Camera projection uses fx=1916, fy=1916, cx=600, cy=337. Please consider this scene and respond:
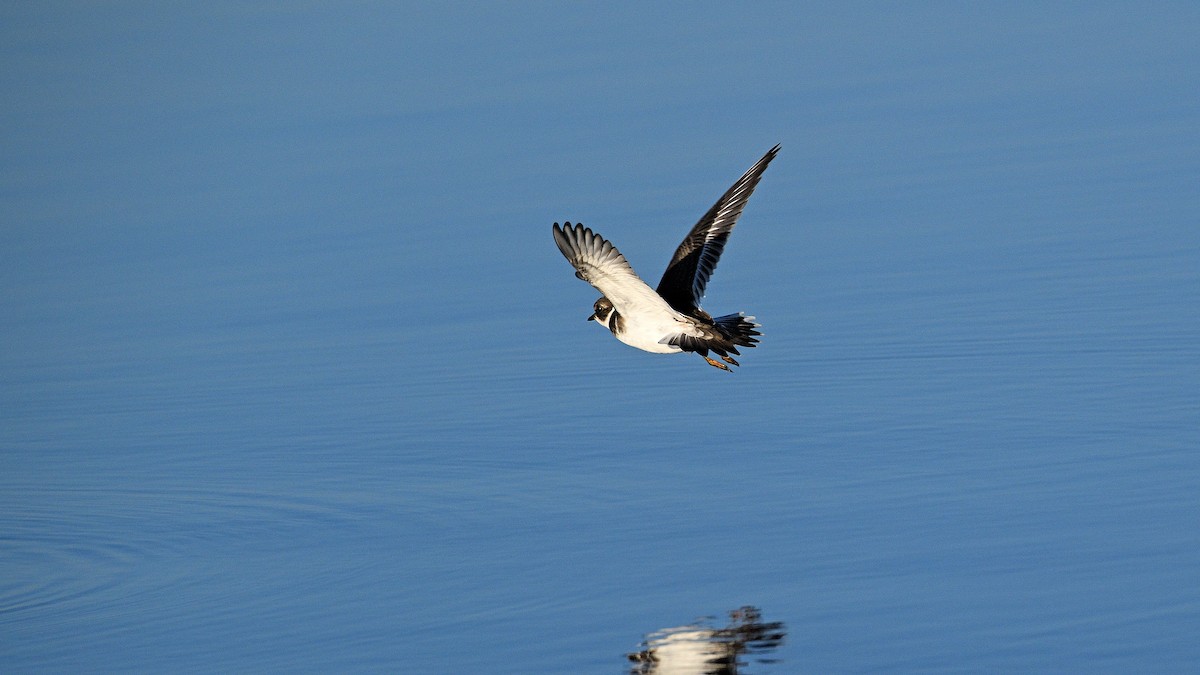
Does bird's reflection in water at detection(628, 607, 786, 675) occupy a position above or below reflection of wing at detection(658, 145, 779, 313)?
below

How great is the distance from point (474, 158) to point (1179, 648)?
53.9 ft

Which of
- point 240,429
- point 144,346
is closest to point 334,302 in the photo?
point 144,346

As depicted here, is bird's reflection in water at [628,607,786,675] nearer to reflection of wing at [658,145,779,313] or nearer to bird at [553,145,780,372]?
bird at [553,145,780,372]

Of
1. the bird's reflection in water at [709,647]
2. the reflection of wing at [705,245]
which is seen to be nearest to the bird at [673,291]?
the reflection of wing at [705,245]

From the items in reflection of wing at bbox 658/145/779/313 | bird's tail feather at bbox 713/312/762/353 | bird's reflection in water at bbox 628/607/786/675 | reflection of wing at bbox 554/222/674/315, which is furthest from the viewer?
reflection of wing at bbox 658/145/779/313

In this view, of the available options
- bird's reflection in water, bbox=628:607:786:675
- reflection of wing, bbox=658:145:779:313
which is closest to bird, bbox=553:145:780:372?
reflection of wing, bbox=658:145:779:313

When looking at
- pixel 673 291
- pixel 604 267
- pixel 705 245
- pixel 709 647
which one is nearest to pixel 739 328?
pixel 673 291

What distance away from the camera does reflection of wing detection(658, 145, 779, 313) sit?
576 inches

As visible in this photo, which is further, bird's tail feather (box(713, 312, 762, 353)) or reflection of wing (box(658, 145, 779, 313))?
reflection of wing (box(658, 145, 779, 313))

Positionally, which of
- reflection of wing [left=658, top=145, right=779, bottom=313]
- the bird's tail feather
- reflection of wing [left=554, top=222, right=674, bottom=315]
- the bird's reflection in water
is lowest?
the bird's reflection in water

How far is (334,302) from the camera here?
70.1 feet

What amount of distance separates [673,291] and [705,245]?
0.54m

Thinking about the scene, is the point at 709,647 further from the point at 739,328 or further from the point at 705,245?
the point at 705,245

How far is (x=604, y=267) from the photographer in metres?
12.8
